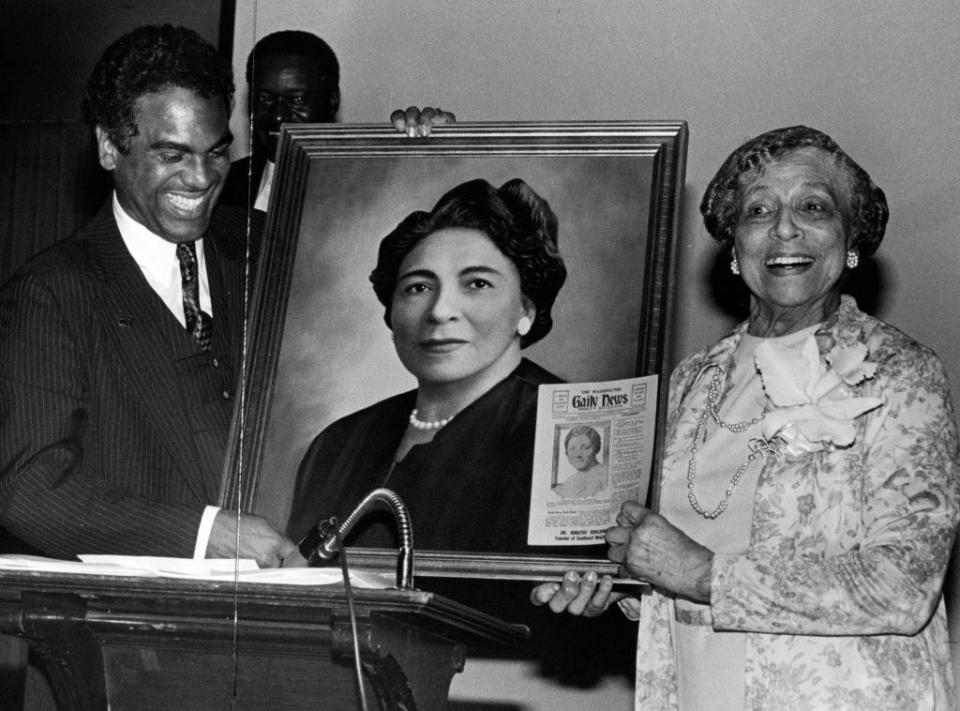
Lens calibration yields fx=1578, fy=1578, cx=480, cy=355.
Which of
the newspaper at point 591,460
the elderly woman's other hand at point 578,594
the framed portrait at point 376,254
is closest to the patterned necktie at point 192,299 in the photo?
the framed portrait at point 376,254

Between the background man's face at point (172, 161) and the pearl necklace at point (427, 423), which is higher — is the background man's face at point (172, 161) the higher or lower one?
the higher one

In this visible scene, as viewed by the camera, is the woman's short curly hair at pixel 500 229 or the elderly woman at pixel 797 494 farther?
the woman's short curly hair at pixel 500 229

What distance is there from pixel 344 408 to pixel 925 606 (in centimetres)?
119

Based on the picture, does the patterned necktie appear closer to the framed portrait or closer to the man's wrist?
the framed portrait

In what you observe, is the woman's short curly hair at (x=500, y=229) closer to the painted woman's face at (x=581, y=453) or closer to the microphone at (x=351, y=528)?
the painted woman's face at (x=581, y=453)

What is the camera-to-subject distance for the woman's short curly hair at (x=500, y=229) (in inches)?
127

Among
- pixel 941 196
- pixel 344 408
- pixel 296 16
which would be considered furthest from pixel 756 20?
pixel 344 408

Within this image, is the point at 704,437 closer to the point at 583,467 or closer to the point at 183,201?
the point at 583,467

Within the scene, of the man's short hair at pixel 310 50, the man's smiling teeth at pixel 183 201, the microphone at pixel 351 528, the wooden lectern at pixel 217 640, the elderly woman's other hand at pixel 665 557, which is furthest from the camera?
the man's short hair at pixel 310 50

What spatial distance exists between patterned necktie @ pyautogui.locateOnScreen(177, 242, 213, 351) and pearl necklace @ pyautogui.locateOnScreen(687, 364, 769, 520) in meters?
0.95

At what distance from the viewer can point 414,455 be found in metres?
3.14

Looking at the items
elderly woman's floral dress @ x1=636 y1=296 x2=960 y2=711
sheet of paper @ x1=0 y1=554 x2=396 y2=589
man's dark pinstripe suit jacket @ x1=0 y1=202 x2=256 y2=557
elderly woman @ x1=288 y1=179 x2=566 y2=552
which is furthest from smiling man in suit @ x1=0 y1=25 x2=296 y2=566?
elderly woman's floral dress @ x1=636 y1=296 x2=960 y2=711

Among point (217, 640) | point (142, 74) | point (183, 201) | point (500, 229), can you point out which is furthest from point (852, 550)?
point (142, 74)

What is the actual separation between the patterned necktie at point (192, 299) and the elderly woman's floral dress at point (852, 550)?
3.39 ft
